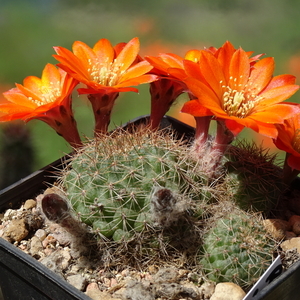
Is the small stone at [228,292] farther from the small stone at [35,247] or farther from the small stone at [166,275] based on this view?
the small stone at [35,247]

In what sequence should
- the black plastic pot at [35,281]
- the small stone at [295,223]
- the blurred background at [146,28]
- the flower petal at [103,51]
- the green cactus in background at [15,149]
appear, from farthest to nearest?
the blurred background at [146,28] < the green cactus in background at [15,149] < the flower petal at [103,51] < the small stone at [295,223] < the black plastic pot at [35,281]

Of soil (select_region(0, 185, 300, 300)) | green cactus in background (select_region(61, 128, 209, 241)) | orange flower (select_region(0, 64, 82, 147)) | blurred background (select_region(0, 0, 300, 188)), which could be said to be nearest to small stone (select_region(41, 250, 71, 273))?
Result: soil (select_region(0, 185, 300, 300))

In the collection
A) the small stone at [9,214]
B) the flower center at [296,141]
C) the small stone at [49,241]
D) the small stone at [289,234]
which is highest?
the flower center at [296,141]

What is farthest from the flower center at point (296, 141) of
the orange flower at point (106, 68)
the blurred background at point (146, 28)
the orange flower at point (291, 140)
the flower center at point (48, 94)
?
the blurred background at point (146, 28)

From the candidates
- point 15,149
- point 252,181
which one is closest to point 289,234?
point 252,181

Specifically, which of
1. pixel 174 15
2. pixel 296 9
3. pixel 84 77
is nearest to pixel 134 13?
pixel 174 15

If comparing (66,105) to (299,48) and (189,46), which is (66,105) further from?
(299,48)

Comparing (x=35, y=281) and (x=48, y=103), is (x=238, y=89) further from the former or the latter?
(x=35, y=281)
